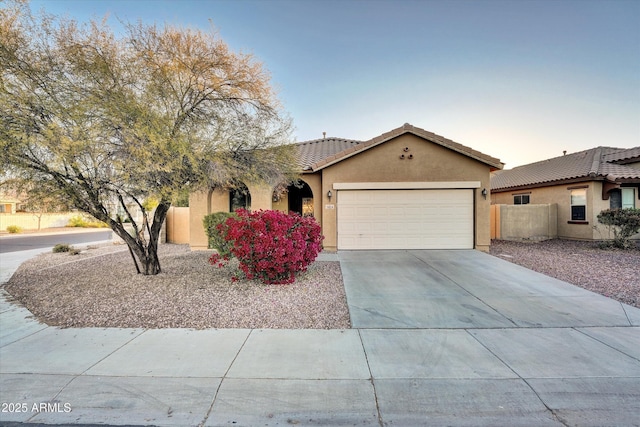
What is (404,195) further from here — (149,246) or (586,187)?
(586,187)

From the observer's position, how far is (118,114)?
5949 mm

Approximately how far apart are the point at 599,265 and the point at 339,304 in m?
8.99

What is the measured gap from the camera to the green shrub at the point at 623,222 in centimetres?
1146

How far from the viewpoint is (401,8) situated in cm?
1112

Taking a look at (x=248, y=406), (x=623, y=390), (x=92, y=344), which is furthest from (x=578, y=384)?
(x=92, y=344)

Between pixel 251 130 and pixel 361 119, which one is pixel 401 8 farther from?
pixel 251 130

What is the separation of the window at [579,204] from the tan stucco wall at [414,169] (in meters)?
6.97

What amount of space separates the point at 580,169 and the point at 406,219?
35.4 ft

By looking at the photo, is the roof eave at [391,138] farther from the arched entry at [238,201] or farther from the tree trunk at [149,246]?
the tree trunk at [149,246]

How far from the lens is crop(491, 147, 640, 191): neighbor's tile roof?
14.2 metres

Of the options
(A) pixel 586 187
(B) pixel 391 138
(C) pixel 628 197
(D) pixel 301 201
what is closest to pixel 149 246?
(B) pixel 391 138

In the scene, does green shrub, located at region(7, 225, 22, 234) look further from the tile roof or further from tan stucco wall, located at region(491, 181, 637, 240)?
tan stucco wall, located at region(491, 181, 637, 240)

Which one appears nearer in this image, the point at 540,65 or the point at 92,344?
the point at 92,344

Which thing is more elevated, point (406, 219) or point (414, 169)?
point (414, 169)
